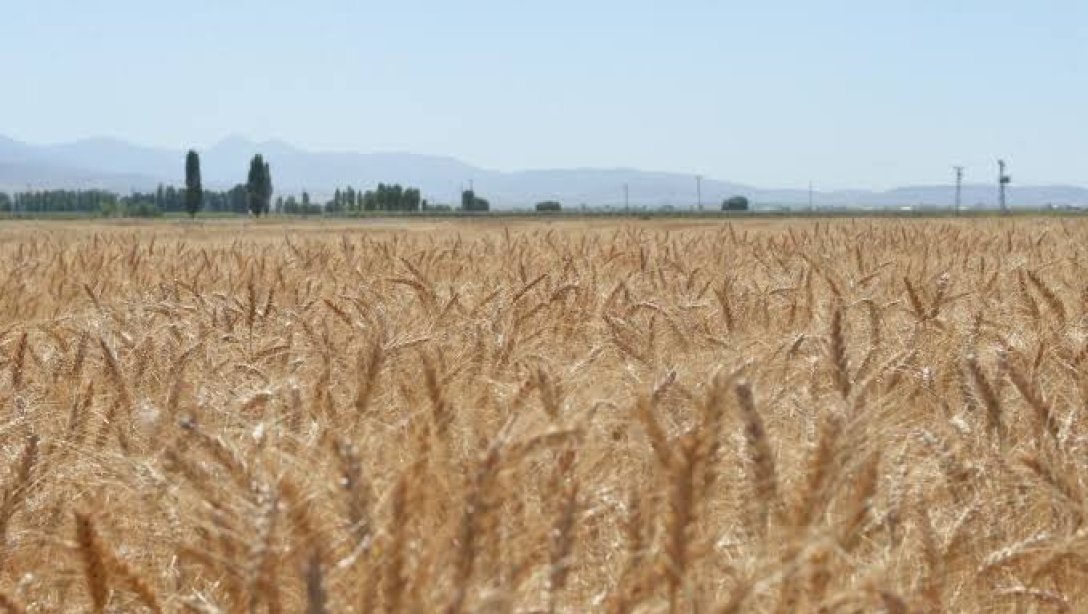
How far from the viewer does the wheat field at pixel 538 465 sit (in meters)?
1.16

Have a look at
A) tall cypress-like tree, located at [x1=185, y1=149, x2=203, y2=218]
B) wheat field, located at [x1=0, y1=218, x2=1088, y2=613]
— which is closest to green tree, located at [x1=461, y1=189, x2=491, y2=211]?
tall cypress-like tree, located at [x1=185, y1=149, x2=203, y2=218]

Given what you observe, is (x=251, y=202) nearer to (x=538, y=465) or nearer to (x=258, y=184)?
(x=258, y=184)

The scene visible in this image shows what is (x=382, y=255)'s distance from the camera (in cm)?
718

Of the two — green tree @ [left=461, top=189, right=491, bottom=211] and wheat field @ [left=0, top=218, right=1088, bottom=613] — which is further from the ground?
green tree @ [left=461, top=189, right=491, bottom=211]

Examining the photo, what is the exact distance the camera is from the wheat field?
1.16 metres

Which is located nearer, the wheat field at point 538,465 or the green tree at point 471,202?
the wheat field at point 538,465

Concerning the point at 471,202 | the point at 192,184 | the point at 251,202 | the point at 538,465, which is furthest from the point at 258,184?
the point at 538,465

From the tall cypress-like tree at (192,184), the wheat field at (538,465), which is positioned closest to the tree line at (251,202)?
the tall cypress-like tree at (192,184)

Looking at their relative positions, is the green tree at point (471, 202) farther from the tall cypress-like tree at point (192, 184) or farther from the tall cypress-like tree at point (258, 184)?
the tall cypress-like tree at point (192, 184)

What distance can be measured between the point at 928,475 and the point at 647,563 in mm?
637

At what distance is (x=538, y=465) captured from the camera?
195cm

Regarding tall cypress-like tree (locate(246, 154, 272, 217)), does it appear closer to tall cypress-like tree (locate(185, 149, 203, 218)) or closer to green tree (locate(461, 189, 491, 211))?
tall cypress-like tree (locate(185, 149, 203, 218))

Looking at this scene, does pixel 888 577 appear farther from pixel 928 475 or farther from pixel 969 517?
pixel 928 475

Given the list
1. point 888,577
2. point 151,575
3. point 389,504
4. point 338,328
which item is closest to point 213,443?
point 389,504
